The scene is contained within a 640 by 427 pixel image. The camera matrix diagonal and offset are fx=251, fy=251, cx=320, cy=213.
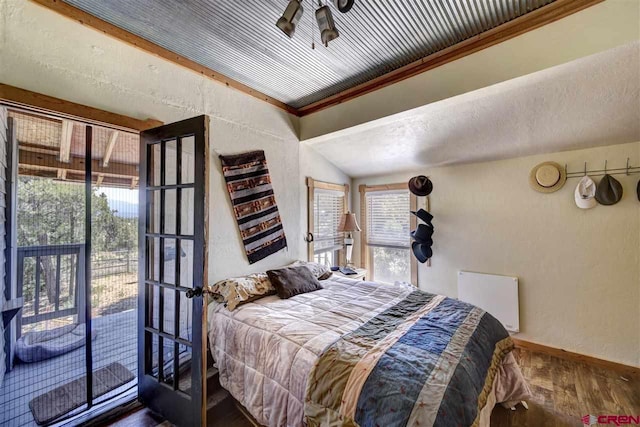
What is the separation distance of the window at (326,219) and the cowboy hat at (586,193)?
2.67 m

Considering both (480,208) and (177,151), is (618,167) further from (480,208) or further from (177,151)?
(177,151)

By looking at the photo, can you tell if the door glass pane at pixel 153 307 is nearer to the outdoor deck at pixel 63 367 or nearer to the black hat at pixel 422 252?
the outdoor deck at pixel 63 367

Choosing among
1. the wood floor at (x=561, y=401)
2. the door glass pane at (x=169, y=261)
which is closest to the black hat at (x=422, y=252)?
the wood floor at (x=561, y=401)

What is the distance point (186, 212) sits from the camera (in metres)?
1.88

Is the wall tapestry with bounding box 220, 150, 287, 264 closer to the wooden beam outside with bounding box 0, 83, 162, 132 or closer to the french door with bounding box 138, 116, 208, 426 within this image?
the french door with bounding box 138, 116, 208, 426

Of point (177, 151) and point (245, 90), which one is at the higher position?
point (245, 90)

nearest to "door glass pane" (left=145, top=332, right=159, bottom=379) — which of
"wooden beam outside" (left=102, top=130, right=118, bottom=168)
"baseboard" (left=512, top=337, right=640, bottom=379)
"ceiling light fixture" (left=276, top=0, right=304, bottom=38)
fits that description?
"wooden beam outside" (left=102, top=130, right=118, bottom=168)

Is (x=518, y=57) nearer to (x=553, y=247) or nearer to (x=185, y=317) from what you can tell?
(x=553, y=247)

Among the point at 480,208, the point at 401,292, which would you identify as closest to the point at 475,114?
the point at 480,208

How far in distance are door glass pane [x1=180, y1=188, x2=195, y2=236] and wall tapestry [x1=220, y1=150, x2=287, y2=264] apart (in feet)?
1.97

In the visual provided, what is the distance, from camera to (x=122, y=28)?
5.99 ft

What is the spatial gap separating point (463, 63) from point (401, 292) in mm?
2010

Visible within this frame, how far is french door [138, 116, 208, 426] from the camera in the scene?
1.55m

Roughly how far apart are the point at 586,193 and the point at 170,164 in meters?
3.75
